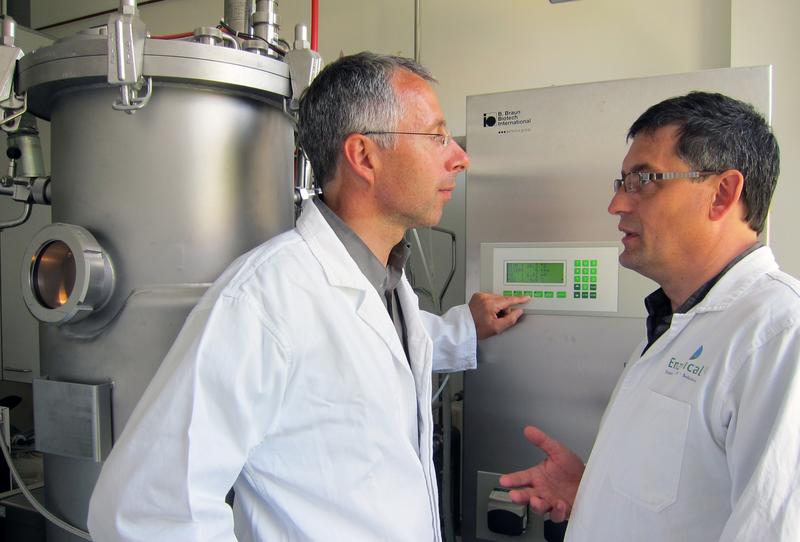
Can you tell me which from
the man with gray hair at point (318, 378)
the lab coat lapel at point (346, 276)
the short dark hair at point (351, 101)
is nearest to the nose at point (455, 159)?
the man with gray hair at point (318, 378)

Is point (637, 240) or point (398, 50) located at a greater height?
point (398, 50)

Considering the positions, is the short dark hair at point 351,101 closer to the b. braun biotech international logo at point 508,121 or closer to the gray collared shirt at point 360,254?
the gray collared shirt at point 360,254

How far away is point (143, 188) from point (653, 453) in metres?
0.84

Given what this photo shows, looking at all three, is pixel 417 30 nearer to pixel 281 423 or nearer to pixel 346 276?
pixel 346 276

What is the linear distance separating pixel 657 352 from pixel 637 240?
0.20 meters

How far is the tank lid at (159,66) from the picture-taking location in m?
0.85

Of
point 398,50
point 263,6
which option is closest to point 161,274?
point 263,6

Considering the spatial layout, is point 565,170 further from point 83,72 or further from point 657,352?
point 83,72

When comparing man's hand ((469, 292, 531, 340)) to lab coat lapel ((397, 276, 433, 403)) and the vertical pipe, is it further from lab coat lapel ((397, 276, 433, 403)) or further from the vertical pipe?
the vertical pipe

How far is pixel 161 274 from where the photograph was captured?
35.0 inches

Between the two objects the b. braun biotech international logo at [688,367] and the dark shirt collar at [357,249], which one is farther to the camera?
the dark shirt collar at [357,249]

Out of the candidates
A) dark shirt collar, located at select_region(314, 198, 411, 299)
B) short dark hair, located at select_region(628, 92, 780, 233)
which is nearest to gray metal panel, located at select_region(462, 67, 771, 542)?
short dark hair, located at select_region(628, 92, 780, 233)

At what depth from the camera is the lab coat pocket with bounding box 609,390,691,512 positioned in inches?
31.2

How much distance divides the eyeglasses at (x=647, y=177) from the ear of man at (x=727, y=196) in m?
0.02
